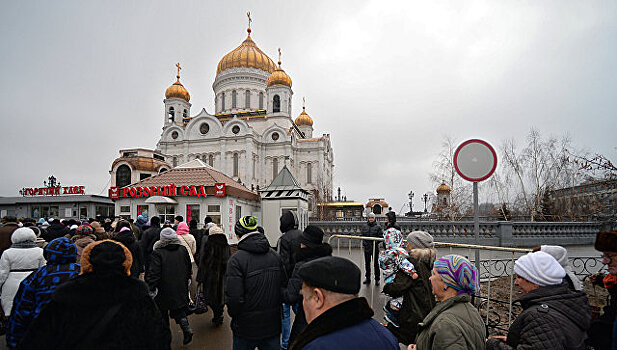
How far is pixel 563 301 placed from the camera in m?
2.35

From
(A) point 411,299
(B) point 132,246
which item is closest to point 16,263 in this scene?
(B) point 132,246

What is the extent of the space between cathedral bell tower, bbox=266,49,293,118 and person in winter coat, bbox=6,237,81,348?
48750 millimetres

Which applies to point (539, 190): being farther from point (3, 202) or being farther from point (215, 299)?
point (3, 202)

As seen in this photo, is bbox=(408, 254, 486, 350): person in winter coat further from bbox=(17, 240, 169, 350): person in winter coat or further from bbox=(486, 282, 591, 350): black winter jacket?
bbox=(17, 240, 169, 350): person in winter coat

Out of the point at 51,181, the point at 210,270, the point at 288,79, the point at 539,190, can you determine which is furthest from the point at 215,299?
the point at 51,181

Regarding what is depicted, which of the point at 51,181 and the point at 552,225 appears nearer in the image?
the point at 552,225

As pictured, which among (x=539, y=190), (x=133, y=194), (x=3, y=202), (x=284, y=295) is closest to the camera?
(x=284, y=295)

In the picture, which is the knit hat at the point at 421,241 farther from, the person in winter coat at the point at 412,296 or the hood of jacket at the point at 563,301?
the hood of jacket at the point at 563,301

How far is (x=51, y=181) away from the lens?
47062mm

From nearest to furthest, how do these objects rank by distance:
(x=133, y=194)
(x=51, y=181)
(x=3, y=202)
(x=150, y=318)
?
1. (x=150, y=318)
2. (x=133, y=194)
3. (x=3, y=202)
4. (x=51, y=181)

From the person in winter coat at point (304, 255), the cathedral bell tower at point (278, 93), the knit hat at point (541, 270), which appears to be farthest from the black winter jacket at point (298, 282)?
the cathedral bell tower at point (278, 93)

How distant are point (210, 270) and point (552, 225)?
1808 cm

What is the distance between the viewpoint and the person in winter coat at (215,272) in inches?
215

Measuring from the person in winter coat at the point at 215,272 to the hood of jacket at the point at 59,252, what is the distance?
256 centimetres
